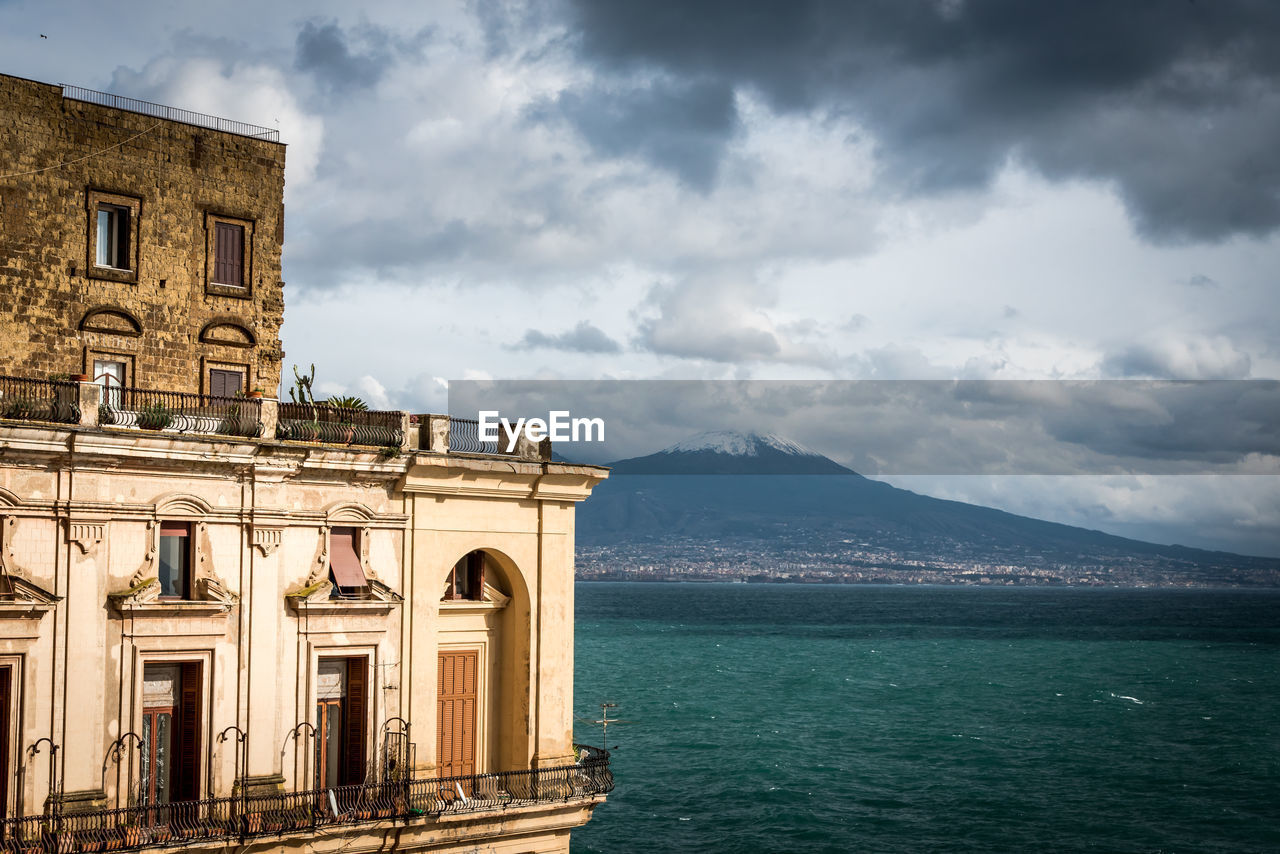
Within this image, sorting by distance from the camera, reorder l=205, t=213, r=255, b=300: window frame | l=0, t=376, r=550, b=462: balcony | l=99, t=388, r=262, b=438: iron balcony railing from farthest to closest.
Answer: l=205, t=213, r=255, b=300: window frame → l=99, t=388, r=262, b=438: iron balcony railing → l=0, t=376, r=550, b=462: balcony

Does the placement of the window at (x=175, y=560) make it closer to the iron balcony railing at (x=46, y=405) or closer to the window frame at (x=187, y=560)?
the window frame at (x=187, y=560)

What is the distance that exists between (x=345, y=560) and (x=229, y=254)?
34.0 ft

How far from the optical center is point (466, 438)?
3753 centimetres

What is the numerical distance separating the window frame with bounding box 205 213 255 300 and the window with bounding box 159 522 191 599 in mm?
9255

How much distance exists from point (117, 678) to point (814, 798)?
5211 cm

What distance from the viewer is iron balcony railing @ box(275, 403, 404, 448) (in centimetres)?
3447

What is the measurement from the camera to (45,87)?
1448 inches

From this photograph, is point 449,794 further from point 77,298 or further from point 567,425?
point 77,298

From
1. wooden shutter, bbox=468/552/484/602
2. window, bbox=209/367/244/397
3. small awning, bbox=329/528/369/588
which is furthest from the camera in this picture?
window, bbox=209/367/244/397

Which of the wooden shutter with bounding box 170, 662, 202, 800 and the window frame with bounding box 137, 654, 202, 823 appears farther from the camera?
the wooden shutter with bounding box 170, 662, 202, 800

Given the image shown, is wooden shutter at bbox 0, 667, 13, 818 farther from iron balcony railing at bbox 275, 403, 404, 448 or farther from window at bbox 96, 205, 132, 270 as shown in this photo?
window at bbox 96, 205, 132, 270

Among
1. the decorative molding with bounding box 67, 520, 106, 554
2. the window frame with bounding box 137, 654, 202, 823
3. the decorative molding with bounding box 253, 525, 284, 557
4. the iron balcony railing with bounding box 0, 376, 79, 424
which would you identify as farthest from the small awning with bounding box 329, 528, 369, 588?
the iron balcony railing with bounding box 0, 376, 79, 424

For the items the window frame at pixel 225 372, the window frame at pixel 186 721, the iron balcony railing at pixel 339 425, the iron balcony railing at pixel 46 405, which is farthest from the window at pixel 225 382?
the window frame at pixel 186 721

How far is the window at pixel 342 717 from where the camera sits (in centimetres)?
3429
